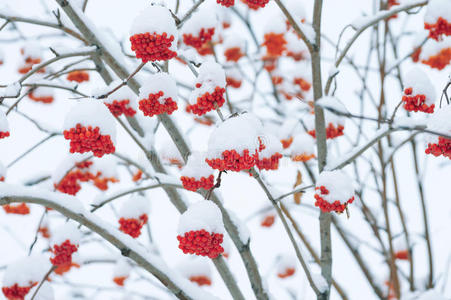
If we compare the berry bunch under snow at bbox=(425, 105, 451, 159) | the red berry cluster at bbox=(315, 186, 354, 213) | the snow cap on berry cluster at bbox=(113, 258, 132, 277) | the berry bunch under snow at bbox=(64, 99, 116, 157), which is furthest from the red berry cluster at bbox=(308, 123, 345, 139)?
the snow cap on berry cluster at bbox=(113, 258, 132, 277)

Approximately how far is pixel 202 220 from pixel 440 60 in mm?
2917

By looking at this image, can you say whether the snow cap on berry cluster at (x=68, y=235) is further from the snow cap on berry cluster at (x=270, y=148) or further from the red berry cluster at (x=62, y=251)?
the snow cap on berry cluster at (x=270, y=148)

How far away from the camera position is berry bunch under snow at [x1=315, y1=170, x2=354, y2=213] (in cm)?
195

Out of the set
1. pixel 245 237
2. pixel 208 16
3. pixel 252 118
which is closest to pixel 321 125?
pixel 245 237

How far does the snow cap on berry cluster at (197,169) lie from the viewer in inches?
74.7

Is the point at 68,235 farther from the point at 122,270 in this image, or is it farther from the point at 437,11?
the point at 437,11

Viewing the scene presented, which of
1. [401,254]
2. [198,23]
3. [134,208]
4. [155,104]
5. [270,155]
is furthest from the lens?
[401,254]

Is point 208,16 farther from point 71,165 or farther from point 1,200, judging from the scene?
point 1,200

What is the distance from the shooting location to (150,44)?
165cm

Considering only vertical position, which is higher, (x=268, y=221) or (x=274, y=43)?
(x=274, y=43)

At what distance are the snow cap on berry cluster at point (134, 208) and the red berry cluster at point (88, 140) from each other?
127cm

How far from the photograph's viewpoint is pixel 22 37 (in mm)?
3475

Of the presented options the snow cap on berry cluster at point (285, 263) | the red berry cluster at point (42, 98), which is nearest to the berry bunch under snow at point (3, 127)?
the red berry cluster at point (42, 98)

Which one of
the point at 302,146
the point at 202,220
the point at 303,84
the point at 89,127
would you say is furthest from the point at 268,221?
the point at 89,127
